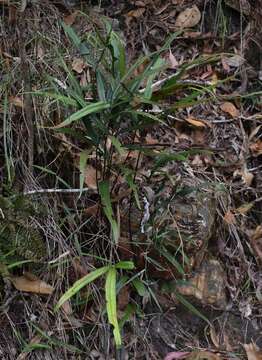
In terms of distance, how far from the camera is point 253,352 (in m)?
2.47

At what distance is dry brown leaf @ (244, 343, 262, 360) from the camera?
245 cm

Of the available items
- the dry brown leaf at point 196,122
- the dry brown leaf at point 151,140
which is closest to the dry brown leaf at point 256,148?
the dry brown leaf at point 196,122

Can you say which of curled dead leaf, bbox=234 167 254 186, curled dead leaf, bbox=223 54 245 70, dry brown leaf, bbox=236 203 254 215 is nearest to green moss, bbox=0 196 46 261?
dry brown leaf, bbox=236 203 254 215

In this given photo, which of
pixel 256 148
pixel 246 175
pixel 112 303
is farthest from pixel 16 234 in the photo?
pixel 256 148

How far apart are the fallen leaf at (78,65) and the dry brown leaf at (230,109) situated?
2.49 ft

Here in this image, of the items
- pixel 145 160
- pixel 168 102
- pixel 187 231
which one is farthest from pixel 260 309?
pixel 168 102

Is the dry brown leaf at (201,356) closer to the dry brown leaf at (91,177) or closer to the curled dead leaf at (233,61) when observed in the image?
the dry brown leaf at (91,177)

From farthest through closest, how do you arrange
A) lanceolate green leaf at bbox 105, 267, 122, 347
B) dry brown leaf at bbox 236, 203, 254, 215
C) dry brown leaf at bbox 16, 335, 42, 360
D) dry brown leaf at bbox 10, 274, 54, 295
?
dry brown leaf at bbox 236, 203, 254, 215, dry brown leaf at bbox 10, 274, 54, 295, dry brown leaf at bbox 16, 335, 42, 360, lanceolate green leaf at bbox 105, 267, 122, 347

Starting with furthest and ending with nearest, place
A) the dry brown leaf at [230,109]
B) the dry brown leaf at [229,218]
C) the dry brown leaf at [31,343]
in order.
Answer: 1. the dry brown leaf at [230,109]
2. the dry brown leaf at [229,218]
3. the dry brown leaf at [31,343]

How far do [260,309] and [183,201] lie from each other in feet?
2.01

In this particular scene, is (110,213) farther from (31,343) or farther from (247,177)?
(247,177)

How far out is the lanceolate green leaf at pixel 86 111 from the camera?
6.39 feet

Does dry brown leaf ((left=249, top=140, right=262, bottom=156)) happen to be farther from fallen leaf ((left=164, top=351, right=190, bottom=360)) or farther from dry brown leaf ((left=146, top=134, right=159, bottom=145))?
fallen leaf ((left=164, top=351, right=190, bottom=360))

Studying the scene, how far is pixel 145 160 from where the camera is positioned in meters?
2.61
